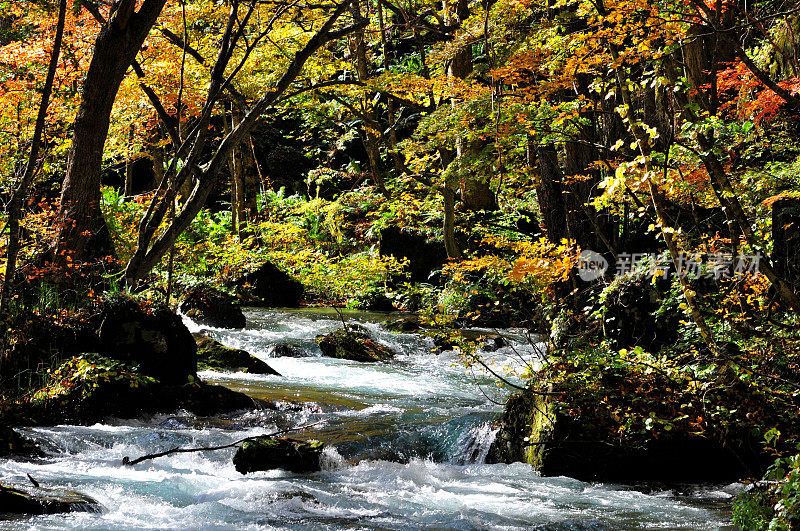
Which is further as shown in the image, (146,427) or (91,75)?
(91,75)

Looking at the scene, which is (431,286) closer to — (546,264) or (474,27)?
(474,27)

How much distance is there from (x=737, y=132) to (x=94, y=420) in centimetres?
670

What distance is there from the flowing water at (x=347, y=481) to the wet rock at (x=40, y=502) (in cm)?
11

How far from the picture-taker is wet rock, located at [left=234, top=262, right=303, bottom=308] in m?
16.2

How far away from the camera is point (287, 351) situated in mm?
11273

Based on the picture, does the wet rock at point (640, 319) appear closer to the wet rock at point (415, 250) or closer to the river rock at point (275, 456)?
the river rock at point (275, 456)

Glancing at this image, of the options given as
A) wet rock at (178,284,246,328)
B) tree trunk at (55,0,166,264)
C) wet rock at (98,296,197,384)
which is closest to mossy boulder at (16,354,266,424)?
wet rock at (98,296,197,384)

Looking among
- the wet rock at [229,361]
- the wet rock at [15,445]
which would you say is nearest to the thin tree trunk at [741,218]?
the wet rock at [15,445]

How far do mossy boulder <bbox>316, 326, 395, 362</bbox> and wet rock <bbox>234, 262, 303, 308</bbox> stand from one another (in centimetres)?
497

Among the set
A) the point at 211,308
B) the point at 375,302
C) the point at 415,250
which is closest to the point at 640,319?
the point at 211,308

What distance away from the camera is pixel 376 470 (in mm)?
5840

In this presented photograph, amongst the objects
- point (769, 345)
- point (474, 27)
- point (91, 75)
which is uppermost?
point (474, 27)

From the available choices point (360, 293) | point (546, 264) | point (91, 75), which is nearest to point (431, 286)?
point (360, 293)

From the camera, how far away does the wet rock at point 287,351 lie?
36.7ft
